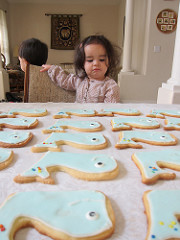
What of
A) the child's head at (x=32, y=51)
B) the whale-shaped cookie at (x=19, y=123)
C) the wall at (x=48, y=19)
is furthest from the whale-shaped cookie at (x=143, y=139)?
the wall at (x=48, y=19)

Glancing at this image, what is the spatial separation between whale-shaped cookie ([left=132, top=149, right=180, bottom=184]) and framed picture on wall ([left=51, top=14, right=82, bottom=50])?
7059 millimetres

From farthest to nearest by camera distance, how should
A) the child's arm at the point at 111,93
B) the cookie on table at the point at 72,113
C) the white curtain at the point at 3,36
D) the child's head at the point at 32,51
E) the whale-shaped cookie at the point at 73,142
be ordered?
the white curtain at the point at 3,36, the child's head at the point at 32,51, the child's arm at the point at 111,93, the cookie on table at the point at 72,113, the whale-shaped cookie at the point at 73,142

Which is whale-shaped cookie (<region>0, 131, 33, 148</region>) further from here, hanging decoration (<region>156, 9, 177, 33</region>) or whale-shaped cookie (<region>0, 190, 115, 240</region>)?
hanging decoration (<region>156, 9, 177, 33</region>)

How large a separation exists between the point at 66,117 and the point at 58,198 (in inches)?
23.0

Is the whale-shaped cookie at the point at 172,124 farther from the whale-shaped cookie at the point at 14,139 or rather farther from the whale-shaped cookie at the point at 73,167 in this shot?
the whale-shaped cookie at the point at 14,139

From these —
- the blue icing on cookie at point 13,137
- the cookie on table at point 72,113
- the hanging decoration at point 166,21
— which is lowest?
the blue icing on cookie at point 13,137

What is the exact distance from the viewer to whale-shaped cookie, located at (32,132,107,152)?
617 mm

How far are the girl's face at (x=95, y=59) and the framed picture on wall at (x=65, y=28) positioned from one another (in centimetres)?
600

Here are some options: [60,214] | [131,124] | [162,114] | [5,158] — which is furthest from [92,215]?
[162,114]

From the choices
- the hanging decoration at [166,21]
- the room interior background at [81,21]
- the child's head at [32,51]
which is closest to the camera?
the child's head at [32,51]

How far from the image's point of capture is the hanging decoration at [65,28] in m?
7.02

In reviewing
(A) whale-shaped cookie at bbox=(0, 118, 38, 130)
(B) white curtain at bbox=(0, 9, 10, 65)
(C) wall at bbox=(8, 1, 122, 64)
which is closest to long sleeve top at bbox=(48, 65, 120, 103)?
(A) whale-shaped cookie at bbox=(0, 118, 38, 130)

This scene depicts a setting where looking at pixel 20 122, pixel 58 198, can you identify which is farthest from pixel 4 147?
pixel 58 198

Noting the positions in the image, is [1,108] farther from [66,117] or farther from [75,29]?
[75,29]
